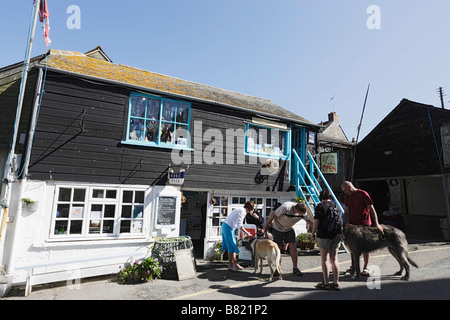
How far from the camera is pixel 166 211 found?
7.66 metres

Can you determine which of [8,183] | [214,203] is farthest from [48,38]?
[214,203]

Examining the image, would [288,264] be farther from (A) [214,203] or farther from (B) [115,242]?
(B) [115,242]

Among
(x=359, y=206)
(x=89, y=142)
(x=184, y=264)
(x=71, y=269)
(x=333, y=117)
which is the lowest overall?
(x=71, y=269)

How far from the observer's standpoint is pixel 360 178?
16.1m

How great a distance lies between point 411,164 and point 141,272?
46.3 ft

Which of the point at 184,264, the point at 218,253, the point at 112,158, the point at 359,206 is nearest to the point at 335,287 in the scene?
the point at 359,206

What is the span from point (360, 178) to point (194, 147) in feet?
39.7

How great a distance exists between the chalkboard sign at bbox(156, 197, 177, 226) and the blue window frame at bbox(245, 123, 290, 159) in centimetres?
338

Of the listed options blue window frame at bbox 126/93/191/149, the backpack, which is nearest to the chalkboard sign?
blue window frame at bbox 126/93/191/149

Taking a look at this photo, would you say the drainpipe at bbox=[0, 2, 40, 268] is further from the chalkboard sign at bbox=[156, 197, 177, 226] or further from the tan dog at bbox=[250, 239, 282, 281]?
the tan dog at bbox=[250, 239, 282, 281]

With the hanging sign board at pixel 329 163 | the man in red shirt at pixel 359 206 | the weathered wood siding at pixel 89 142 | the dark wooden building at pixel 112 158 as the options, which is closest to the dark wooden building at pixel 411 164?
the hanging sign board at pixel 329 163

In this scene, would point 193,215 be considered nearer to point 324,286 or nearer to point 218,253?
point 218,253

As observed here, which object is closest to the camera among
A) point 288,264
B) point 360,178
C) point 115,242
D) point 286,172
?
point 115,242

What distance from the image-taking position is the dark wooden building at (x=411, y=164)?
1277 centimetres
